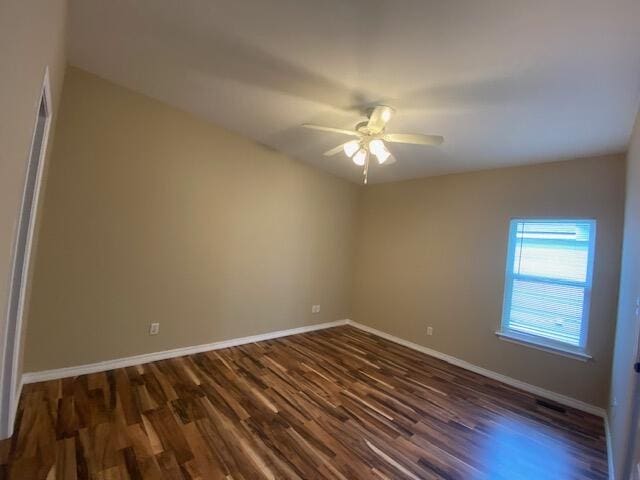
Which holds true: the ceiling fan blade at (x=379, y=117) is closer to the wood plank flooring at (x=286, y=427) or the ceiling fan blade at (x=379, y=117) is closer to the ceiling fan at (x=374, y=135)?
the ceiling fan at (x=374, y=135)

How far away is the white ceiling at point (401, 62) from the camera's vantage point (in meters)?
1.52

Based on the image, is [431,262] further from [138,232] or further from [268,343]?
[138,232]

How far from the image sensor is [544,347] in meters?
3.06

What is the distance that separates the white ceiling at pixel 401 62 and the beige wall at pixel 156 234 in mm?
452

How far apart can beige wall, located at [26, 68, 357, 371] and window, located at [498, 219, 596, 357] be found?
2672 mm

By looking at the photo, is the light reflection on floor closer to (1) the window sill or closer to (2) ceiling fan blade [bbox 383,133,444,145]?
(1) the window sill

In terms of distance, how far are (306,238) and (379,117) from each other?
229 centimetres

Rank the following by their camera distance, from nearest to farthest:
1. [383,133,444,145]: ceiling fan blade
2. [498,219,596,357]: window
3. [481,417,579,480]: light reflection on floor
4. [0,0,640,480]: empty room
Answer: [0,0,640,480]: empty room
[481,417,579,480]: light reflection on floor
[383,133,444,145]: ceiling fan blade
[498,219,596,357]: window

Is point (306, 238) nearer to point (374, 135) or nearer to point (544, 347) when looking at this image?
point (374, 135)

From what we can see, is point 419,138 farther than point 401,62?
Yes

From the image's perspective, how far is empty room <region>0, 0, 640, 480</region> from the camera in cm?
165

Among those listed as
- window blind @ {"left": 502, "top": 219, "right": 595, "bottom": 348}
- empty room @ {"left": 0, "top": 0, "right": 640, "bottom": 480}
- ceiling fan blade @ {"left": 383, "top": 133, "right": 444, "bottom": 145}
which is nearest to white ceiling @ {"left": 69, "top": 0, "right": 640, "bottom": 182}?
empty room @ {"left": 0, "top": 0, "right": 640, "bottom": 480}

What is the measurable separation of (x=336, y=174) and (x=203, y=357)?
3164 mm

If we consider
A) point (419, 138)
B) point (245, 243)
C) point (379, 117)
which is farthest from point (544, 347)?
point (245, 243)
